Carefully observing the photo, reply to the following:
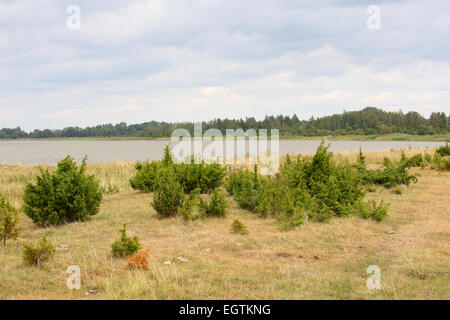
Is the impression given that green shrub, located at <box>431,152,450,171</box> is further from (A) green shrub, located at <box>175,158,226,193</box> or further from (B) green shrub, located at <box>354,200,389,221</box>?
(A) green shrub, located at <box>175,158,226,193</box>

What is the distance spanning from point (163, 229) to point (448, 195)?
981 cm

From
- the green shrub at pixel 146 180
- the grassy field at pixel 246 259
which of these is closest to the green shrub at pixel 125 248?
the grassy field at pixel 246 259

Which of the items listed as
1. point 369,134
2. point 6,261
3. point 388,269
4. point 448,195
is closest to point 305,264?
point 388,269

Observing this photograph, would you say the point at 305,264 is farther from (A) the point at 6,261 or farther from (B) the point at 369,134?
(B) the point at 369,134

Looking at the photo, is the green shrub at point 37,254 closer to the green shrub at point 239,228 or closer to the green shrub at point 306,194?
the green shrub at point 239,228

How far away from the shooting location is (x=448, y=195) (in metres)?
12.8

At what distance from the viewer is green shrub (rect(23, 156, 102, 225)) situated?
9398 millimetres

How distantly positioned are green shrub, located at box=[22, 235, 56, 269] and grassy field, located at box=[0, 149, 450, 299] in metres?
0.13

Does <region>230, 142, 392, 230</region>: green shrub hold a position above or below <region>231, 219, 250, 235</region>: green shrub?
above

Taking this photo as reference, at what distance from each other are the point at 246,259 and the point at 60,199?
17.9ft

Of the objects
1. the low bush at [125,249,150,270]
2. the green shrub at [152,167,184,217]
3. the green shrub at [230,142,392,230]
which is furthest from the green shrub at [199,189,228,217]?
the low bush at [125,249,150,270]

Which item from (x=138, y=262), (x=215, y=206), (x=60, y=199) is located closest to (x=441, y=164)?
(x=215, y=206)

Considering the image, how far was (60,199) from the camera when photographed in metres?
9.52
